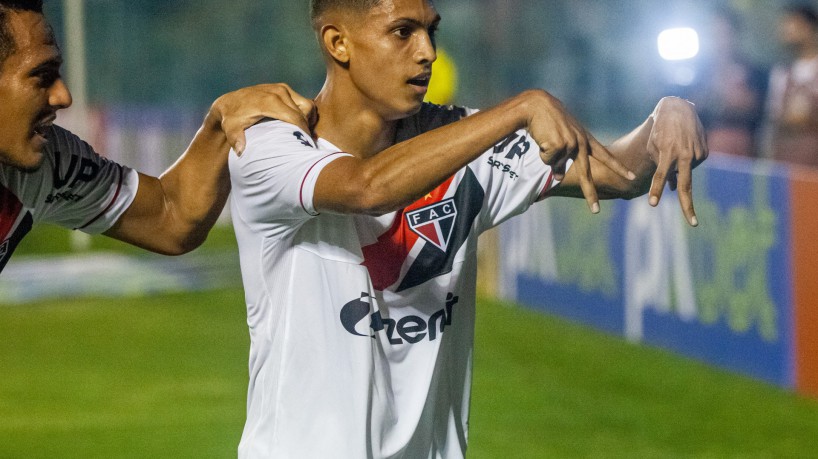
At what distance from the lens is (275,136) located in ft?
9.06

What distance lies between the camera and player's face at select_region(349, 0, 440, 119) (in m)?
2.92

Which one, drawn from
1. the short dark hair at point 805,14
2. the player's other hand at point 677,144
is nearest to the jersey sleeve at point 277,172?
the player's other hand at point 677,144

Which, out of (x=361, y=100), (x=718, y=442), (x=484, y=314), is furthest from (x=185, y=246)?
(x=484, y=314)

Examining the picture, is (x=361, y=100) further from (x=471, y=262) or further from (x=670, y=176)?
(x=670, y=176)

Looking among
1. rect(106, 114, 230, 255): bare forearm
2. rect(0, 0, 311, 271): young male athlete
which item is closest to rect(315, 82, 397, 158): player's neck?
rect(0, 0, 311, 271): young male athlete

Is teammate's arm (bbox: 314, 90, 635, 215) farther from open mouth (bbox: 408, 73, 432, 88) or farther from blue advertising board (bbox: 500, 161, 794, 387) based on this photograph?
blue advertising board (bbox: 500, 161, 794, 387)

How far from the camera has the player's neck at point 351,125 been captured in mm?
3047

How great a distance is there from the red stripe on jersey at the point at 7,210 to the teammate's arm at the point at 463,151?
1089 millimetres

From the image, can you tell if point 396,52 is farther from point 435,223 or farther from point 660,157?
point 660,157

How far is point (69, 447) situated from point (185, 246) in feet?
10.6

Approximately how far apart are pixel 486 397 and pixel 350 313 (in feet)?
14.3

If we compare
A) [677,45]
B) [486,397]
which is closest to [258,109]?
[677,45]

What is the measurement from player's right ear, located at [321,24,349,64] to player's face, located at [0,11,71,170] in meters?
0.63

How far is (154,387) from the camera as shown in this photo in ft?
24.3
